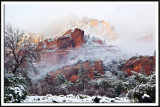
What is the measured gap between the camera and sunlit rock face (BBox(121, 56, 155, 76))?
6336 mm

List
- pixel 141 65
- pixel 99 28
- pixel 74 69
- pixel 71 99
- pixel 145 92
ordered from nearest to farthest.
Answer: pixel 145 92
pixel 71 99
pixel 141 65
pixel 99 28
pixel 74 69

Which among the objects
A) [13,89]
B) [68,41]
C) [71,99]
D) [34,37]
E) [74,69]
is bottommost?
[71,99]

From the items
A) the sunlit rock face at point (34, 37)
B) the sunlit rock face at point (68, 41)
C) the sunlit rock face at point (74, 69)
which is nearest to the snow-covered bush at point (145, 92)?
the sunlit rock face at point (74, 69)

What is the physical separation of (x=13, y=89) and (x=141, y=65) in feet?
15.3

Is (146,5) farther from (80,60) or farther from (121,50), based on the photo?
(80,60)

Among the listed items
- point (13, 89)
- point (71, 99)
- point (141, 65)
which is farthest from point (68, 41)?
point (141, 65)

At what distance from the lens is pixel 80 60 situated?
23.4 feet

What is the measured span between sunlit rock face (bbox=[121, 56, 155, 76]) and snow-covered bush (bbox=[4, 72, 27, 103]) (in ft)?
12.6

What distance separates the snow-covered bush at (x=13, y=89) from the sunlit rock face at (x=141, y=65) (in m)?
3.84

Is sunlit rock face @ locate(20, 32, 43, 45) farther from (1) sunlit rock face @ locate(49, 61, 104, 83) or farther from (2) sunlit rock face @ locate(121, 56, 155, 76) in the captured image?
(2) sunlit rock face @ locate(121, 56, 155, 76)

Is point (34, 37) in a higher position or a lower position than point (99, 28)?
lower

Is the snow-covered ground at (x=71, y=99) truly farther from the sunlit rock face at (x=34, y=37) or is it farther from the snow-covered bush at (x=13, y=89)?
the sunlit rock face at (x=34, y=37)

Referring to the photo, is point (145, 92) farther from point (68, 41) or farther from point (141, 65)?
point (68, 41)

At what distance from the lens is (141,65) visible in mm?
6652
